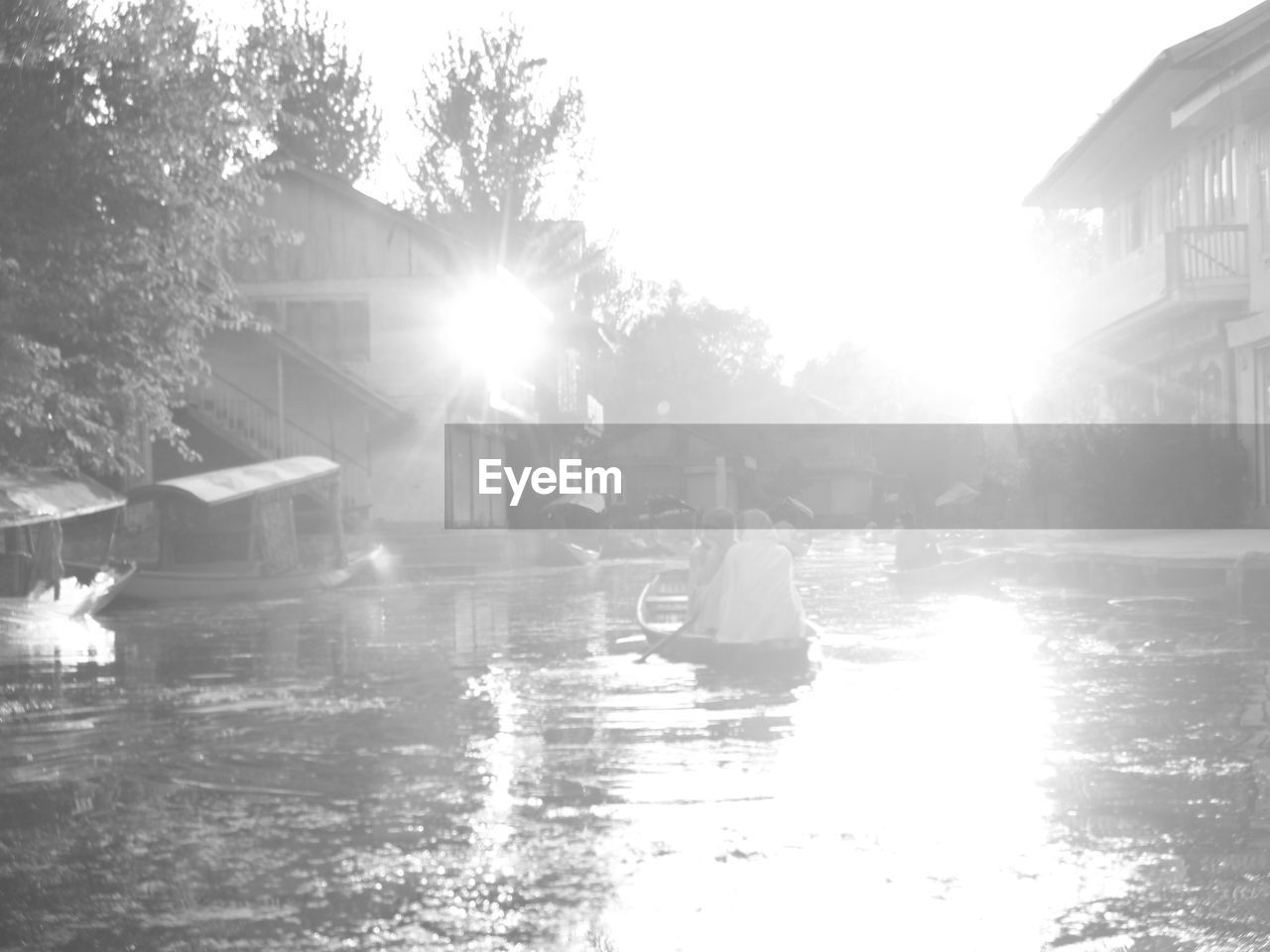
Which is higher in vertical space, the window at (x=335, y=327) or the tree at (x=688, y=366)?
the tree at (x=688, y=366)

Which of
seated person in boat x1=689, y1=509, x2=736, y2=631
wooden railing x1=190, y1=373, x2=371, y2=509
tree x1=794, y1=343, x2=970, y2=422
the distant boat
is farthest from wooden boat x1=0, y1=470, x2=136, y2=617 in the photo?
tree x1=794, y1=343, x2=970, y2=422

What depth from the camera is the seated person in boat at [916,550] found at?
113 feet

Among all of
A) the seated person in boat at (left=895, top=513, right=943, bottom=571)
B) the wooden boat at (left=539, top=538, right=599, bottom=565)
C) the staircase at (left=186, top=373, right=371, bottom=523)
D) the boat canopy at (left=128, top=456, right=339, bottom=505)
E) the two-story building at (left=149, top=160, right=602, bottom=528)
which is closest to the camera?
the boat canopy at (left=128, top=456, right=339, bottom=505)

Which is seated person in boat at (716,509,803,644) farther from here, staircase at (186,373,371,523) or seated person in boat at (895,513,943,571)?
staircase at (186,373,371,523)

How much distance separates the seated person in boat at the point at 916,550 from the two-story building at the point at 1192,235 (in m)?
4.57

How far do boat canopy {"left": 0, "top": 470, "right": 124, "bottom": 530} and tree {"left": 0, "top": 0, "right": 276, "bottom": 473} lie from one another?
0.68 metres

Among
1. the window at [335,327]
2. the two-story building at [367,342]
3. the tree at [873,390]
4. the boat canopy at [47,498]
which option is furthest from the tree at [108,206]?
the tree at [873,390]

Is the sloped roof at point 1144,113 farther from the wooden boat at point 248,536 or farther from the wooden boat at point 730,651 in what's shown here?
the wooden boat at point 248,536

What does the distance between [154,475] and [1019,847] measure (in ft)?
114

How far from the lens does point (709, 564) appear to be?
17.8 m

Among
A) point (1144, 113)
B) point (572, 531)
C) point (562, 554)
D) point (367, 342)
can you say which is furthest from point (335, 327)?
point (1144, 113)

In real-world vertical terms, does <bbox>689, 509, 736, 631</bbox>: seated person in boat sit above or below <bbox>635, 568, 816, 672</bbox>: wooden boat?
above

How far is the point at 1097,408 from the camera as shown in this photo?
3606cm

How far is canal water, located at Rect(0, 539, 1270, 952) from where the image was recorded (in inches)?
253
